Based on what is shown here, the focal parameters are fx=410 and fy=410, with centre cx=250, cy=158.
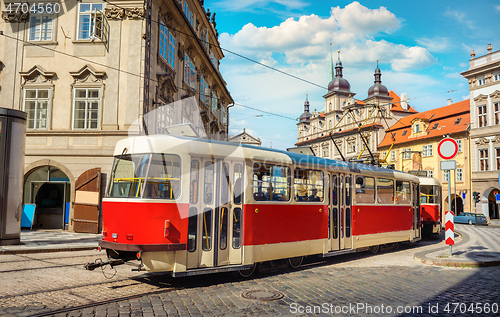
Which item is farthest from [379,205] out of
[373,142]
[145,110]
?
[373,142]

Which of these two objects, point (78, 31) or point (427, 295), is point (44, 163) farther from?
point (427, 295)

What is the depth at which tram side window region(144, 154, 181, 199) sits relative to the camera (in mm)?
7466

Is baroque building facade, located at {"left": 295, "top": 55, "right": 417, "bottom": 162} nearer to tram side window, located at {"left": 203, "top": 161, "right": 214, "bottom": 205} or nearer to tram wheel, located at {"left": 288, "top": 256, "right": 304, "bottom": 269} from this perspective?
tram wheel, located at {"left": 288, "top": 256, "right": 304, "bottom": 269}

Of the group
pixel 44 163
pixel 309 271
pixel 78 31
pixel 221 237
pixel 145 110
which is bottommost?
pixel 309 271

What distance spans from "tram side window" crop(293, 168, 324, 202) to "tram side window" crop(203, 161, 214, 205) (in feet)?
7.87

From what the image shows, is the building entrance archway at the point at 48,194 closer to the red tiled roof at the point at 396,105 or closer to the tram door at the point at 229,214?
the tram door at the point at 229,214

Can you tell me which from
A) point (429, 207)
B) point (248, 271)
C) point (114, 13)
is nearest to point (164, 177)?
point (248, 271)

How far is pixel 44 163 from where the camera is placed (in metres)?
18.5

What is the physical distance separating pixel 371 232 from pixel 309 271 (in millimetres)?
3572

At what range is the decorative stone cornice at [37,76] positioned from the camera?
746 inches

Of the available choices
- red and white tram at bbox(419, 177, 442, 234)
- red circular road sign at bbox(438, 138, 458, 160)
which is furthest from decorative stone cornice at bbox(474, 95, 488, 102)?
red circular road sign at bbox(438, 138, 458, 160)

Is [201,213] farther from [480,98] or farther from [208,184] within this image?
[480,98]

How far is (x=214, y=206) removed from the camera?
26.5ft

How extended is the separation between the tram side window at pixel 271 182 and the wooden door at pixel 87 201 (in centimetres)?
1088
